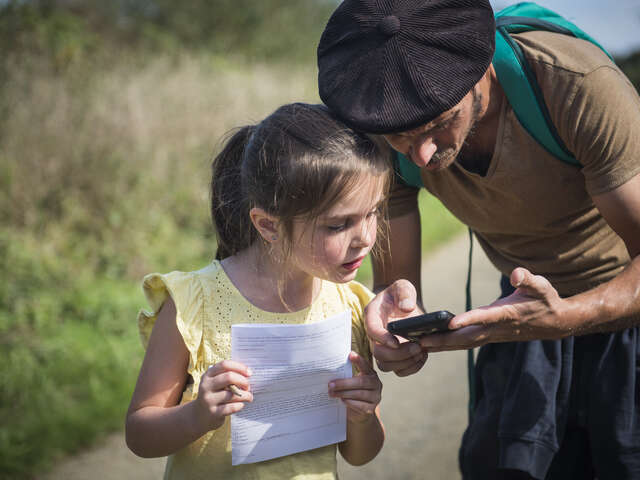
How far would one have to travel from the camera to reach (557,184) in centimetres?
186

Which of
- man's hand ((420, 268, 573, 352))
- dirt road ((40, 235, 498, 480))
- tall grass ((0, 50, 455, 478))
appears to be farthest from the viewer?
tall grass ((0, 50, 455, 478))

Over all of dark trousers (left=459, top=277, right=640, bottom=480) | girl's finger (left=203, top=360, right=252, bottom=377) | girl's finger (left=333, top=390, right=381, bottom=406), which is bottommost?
dark trousers (left=459, top=277, right=640, bottom=480)

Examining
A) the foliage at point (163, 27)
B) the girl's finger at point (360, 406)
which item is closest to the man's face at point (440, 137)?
the girl's finger at point (360, 406)

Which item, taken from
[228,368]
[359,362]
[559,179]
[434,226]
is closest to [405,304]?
[359,362]

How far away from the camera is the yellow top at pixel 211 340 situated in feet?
5.27

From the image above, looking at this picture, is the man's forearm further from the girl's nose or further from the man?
the girl's nose

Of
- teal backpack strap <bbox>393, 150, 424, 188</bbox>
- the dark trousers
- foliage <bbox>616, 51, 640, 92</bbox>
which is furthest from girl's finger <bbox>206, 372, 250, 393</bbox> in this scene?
foliage <bbox>616, 51, 640, 92</bbox>

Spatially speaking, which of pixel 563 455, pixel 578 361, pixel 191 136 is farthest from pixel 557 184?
pixel 191 136

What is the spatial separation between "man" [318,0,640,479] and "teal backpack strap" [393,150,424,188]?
0.13ft

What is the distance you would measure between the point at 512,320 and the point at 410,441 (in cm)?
200

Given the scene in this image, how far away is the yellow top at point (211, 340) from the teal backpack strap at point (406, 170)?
676 mm

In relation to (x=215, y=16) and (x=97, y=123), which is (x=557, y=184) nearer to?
(x=97, y=123)

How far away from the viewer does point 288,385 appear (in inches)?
62.7

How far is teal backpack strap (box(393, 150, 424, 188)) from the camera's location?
2047mm
